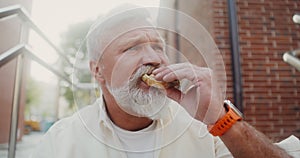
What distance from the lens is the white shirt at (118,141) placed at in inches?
39.2

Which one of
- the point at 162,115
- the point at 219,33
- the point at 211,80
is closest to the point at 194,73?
the point at 211,80

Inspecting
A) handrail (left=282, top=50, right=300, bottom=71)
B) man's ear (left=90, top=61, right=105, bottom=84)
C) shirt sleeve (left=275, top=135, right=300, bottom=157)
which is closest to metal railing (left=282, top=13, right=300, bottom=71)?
handrail (left=282, top=50, right=300, bottom=71)

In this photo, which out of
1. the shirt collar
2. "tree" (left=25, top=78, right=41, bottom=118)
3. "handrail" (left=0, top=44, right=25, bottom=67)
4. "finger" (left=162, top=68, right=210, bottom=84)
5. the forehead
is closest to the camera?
"finger" (left=162, top=68, right=210, bottom=84)

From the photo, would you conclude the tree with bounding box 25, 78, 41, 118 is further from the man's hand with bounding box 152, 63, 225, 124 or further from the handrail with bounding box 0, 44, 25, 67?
the man's hand with bounding box 152, 63, 225, 124

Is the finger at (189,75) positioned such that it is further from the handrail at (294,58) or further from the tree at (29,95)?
the tree at (29,95)

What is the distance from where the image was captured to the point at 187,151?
3.29 feet

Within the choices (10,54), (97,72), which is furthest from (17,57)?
(97,72)

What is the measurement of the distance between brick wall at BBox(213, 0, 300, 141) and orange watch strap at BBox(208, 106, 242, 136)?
1.94 metres

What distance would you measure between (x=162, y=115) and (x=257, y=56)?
209 centimetres

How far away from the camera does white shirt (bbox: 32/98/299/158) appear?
997 millimetres

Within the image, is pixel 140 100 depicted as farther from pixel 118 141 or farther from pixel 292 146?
pixel 292 146

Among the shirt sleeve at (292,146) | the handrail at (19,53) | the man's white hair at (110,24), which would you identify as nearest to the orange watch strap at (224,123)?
the shirt sleeve at (292,146)

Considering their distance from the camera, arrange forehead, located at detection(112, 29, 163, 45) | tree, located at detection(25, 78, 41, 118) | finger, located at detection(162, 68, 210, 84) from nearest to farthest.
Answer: finger, located at detection(162, 68, 210, 84) < forehead, located at detection(112, 29, 163, 45) < tree, located at detection(25, 78, 41, 118)

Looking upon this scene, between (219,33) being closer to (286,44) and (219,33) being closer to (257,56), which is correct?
(257,56)
